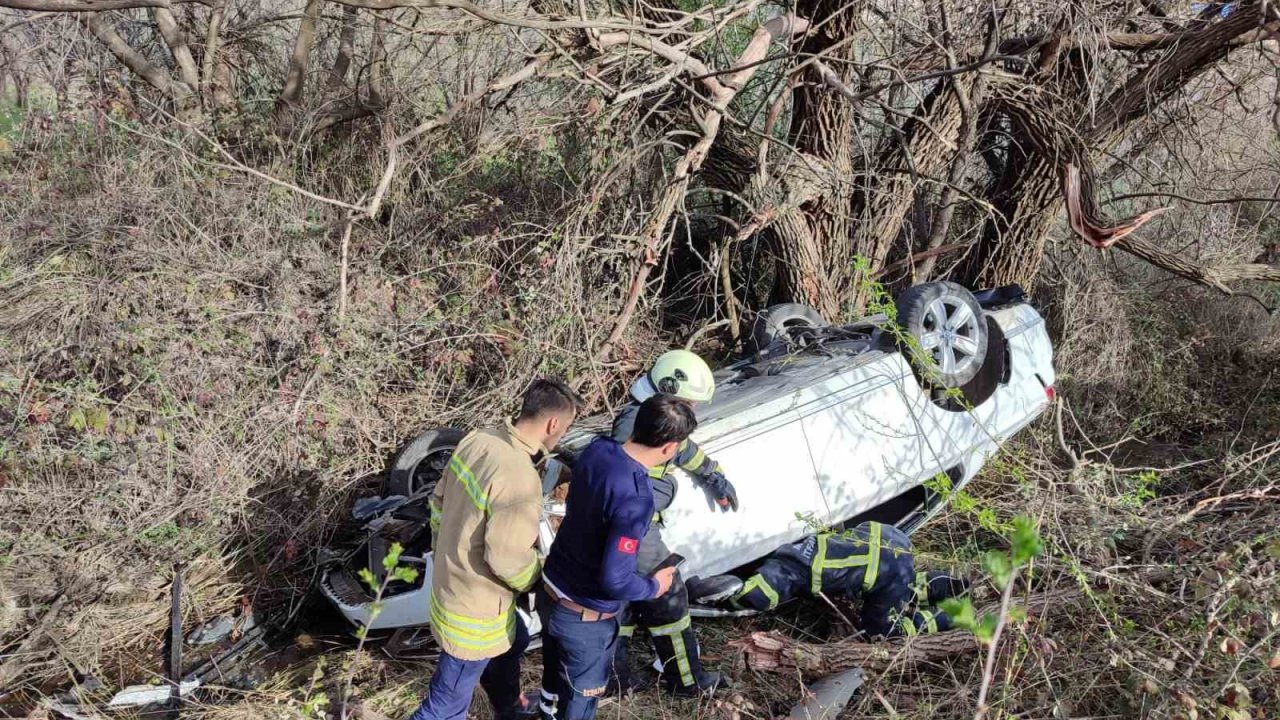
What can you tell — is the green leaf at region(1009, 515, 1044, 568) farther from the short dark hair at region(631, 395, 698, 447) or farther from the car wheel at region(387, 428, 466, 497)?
the car wheel at region(387, 428, 466, 497)

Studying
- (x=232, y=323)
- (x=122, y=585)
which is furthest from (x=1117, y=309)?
(x=122, y=585)

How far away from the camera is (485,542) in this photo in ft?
9.80

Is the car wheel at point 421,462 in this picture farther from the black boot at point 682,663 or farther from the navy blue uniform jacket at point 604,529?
the navy blue uniform jacket at point 604,529

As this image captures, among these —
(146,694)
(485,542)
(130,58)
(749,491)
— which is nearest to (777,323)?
(749,491)

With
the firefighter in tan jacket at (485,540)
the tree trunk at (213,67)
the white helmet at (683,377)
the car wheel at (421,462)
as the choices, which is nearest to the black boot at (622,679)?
the firefighter in tan jacket at (485,540)

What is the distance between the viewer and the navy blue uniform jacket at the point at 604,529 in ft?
9.66

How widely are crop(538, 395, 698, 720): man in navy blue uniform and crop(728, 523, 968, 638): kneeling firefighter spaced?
950mm

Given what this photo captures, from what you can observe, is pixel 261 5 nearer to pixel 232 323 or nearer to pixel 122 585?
pixel 232 323

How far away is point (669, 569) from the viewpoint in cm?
320

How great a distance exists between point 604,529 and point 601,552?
11 centimetres

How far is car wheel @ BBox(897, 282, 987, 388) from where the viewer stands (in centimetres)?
492

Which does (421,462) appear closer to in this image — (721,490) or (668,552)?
(721,490)

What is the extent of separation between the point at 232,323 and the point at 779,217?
13.7 feet

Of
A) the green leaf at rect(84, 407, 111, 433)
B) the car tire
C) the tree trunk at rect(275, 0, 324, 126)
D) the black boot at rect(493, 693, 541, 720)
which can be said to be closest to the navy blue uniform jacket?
the black boot at rect(493, 693, 541, 720)
